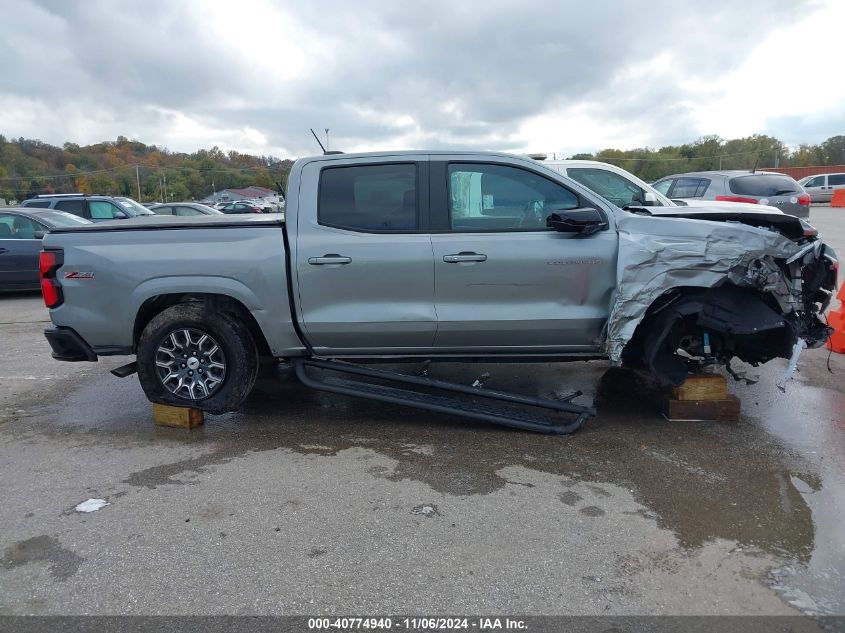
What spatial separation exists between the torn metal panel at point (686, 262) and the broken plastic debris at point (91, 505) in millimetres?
3446

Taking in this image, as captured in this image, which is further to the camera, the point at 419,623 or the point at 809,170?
the point at 809,170

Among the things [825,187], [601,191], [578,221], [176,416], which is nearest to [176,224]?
[176,416]

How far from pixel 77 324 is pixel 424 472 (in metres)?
2.86

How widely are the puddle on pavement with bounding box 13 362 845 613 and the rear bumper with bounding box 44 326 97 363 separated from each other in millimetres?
594

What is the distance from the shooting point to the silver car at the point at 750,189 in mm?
12062

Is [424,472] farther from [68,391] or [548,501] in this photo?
[68,391]

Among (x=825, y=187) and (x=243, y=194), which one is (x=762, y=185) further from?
(x=243, y=194)

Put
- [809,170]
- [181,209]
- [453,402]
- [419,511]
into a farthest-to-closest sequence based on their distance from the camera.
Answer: [809,170] < [181,209] < [453,402] < [419,511]

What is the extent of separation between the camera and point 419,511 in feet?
11.6

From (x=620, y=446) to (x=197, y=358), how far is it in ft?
Answer: 10.4

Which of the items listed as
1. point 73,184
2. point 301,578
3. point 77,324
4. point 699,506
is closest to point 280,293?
point 77,324

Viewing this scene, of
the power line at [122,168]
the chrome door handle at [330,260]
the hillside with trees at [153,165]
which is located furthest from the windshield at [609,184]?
the power line at [122,168]

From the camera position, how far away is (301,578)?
2.96m

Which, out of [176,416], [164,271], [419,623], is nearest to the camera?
[419,623]
